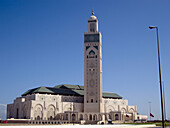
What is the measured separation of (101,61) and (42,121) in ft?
116

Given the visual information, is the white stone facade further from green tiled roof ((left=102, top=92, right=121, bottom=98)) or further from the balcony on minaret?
the balcony on minaret

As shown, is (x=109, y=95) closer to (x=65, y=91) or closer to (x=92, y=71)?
(x=92, y=71)

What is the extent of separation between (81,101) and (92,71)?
1491 centimetres

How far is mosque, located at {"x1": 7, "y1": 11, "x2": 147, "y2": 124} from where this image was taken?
96.8 metres

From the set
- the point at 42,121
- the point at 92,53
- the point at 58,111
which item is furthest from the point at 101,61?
the point at 42,121

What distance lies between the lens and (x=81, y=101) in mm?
110500

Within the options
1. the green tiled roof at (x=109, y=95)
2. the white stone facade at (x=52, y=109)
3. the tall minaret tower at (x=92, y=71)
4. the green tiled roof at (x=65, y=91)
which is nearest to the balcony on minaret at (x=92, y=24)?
the tall minaret tower at (x=92, y=71)

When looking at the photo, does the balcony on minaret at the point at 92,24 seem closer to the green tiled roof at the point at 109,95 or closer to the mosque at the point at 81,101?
the mosque at the point at 81,101

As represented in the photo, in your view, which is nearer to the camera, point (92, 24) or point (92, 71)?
point (92, 71)

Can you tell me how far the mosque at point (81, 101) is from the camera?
96750 mm

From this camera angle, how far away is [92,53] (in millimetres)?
105625

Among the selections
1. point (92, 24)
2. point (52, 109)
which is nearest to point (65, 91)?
point (52, 109)

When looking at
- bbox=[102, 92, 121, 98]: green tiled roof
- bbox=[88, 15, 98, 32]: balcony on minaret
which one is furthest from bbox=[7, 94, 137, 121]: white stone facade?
bbox=[88, 15, 98, 32]: balcony on minaret

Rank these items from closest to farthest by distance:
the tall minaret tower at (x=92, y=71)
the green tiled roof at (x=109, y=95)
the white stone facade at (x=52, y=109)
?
the white stone facade at (x=52, y=109)
the tall minaret tower at (x=92, y=71)
the green tiled roof at (x=109, y=95)
